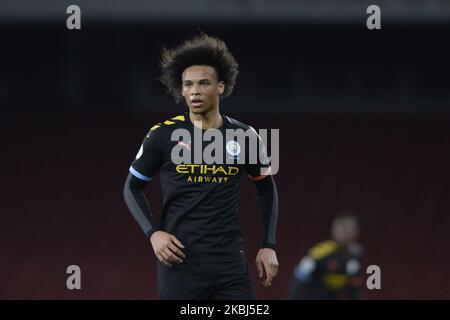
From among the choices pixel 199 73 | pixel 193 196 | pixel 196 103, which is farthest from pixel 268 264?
pixel 199 73

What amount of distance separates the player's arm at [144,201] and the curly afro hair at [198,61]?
39cm

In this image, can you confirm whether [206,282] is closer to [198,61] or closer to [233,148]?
[233,148]

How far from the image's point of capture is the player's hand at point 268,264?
4702 millimetres

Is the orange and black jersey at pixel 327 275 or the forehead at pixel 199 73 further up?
the forehead at pixel 199 73

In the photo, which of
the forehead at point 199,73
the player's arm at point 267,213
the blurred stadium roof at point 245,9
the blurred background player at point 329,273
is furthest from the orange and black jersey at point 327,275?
the forehead at point 199,73

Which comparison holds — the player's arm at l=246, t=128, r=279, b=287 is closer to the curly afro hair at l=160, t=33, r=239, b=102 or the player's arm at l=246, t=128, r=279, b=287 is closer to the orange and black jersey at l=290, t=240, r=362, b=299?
the curly afro hair at l=160, t=33, r=239, b=102

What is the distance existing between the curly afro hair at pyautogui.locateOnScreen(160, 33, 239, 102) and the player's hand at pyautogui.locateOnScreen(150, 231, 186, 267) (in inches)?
→ 32.4

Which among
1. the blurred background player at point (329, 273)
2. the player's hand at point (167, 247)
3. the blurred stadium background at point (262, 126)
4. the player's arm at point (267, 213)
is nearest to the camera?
the player's hand at point (167, 247)

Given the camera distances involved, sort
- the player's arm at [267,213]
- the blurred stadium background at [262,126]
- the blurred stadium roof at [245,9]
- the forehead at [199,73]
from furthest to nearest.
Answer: the blurred stadium background at [262,126], the blurred stadium roof at [245,9], the player's arm at [267,213], the forehead at [199,73]

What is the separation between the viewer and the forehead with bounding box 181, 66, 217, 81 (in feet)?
15.3

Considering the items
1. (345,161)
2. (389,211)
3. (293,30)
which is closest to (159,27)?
(293,30)

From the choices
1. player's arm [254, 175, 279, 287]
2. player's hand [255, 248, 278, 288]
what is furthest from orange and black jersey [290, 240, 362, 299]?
player's hand [255, 248, 278, 288]

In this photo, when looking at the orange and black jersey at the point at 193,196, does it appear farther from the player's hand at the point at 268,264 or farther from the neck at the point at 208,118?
the player's hand at the point at 268,264

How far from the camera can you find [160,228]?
4664 mm
